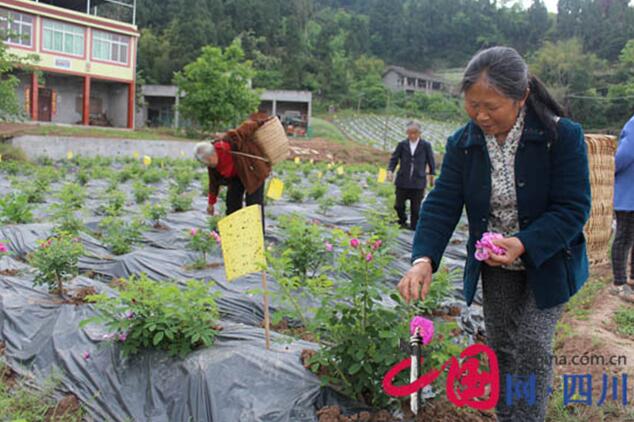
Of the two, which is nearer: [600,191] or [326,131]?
[600,191]

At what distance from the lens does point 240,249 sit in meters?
3.00

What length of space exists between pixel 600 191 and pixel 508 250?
338 cm

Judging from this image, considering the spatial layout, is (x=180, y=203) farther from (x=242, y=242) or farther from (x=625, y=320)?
(x=625, y=320)

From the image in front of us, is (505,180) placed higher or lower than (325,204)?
higher

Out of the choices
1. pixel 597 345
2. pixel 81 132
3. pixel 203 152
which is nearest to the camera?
pixel 597 345

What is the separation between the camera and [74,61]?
30328 mm

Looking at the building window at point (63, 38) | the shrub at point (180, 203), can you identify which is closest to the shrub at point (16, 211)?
the shrub at point (180, 203)

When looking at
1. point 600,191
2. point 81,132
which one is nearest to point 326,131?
point 81,132

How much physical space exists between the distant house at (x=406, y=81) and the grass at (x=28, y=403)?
72809 mm

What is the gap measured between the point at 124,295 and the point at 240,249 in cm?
60

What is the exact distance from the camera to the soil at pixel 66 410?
2.82 m

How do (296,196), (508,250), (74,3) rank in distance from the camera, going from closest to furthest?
(508,250) → (296,196) → (74,3)

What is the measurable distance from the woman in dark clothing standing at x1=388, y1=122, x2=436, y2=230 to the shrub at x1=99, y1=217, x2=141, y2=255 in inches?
113

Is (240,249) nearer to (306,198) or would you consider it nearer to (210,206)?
(210,206)
